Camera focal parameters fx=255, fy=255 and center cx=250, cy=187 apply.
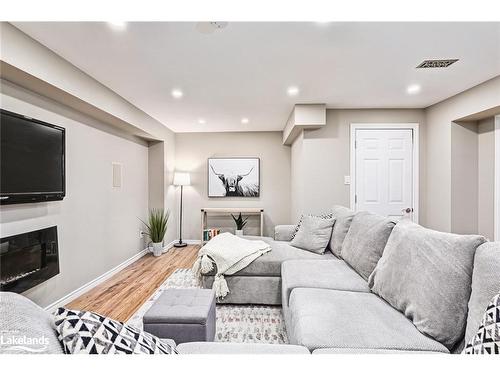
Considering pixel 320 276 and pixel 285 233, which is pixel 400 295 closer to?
pixel 320 276

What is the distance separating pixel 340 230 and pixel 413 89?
1879mm

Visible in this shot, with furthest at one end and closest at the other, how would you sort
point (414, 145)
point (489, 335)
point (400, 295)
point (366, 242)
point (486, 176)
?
1. point (414, 145)
2. point (486, 176)
3. point (366, 242)
4. point (400, 295)
5. point (489, 335)

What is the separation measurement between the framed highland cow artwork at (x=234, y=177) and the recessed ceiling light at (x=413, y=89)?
291cm

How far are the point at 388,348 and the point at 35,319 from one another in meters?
1.27

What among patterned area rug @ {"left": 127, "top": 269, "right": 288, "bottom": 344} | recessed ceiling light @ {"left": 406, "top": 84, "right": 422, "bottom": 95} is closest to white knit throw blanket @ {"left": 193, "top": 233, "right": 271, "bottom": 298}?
patterned area rug @ {"left": 127, "top": 269, "right": 288, "bottom": 344}

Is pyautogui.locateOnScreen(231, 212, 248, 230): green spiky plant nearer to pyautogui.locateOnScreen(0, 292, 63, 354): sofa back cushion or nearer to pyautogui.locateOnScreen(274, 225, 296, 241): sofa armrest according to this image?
pyautogui.locateOnScreen(274, 225, 296, 241): sofa armrest

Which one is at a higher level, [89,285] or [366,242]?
[366,242]

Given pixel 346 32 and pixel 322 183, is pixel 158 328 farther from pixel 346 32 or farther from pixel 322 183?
pixel 322 183

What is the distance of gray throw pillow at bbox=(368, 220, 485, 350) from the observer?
3.60ft

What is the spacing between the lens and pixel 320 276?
2.02 meters

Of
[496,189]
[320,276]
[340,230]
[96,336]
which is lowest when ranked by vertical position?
[320,276]

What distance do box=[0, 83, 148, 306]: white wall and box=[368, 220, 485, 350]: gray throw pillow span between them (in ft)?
9.06

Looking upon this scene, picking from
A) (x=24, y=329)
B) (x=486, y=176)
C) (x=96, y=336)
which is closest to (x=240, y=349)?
(x=96, y=336)

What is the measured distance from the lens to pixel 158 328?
1.53m
